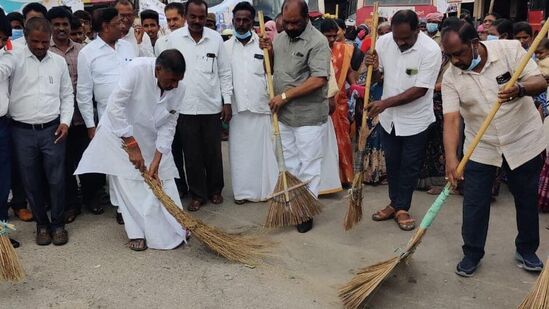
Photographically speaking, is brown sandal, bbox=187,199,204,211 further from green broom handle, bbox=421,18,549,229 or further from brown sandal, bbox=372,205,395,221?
green broom handle, bbox=421,18,549,229

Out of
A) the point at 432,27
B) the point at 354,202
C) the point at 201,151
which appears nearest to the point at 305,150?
the point at 354,202

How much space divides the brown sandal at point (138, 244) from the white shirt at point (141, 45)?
1684 mm

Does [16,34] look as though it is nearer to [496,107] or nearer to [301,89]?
[301,89]

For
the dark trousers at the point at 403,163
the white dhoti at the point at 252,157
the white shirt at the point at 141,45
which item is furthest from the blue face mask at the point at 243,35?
the dark trousers at the point at 403,163

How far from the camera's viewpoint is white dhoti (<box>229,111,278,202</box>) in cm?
483

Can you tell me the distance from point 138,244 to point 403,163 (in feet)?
6.95

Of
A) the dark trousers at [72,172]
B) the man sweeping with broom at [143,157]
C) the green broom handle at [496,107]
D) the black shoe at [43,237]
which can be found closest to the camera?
the green broom handle at [496,107]

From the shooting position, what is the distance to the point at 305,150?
4219 millimetres

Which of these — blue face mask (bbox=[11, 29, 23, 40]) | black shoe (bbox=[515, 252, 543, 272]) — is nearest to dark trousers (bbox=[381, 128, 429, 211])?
black shoe (bbox=[515, 252, 543, 272])

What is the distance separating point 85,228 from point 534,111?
3.39 metres

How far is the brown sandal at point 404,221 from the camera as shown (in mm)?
4141

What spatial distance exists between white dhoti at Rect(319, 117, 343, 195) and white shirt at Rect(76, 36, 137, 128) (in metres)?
1.97

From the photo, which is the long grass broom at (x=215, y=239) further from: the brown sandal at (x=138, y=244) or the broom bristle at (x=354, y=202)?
the broom bristle at (x=354, y=202)

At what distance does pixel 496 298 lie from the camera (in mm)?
3109
